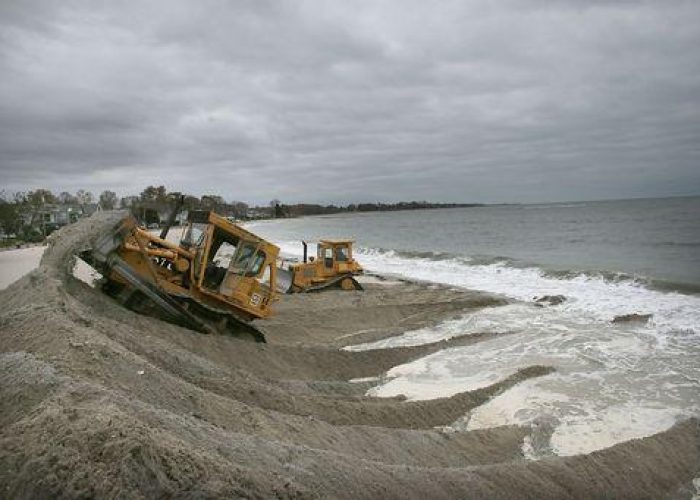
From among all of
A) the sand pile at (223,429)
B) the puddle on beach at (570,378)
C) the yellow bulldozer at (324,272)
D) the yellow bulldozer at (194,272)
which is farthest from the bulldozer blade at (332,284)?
the sand pile at (223,429)

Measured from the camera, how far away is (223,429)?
471 centimetres

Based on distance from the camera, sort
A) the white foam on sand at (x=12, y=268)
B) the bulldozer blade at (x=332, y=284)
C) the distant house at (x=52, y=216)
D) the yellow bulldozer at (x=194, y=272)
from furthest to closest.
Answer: the distant house at (x=52, y=216), the bulldozer blade at (x=332, y=284), the white foam on sand at (x=12, y=268), the yellow bulldozer at (x=194, y=272)

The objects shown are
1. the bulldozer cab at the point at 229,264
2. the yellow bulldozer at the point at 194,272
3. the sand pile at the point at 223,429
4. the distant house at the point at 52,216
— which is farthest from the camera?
the distant house at the point at 52,216

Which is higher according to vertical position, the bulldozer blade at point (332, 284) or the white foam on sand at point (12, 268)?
the white foam on sand at point (12, 268)

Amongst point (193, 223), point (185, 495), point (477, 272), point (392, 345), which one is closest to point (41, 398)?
point (185, 495)

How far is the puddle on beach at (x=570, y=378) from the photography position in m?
7.62

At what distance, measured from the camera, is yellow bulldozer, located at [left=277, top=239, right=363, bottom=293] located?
2136cm

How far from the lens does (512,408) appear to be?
8078mm

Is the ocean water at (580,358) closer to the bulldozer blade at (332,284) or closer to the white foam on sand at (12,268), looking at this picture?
the bulldozer blade at (332,284)

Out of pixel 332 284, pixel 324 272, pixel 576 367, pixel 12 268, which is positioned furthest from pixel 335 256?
pixel 12 268

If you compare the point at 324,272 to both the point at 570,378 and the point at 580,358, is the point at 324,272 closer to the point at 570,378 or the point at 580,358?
the point at 580,358

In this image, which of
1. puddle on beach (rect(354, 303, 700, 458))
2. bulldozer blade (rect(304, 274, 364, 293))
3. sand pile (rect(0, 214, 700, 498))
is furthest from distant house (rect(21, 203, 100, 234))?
puddle on beach (rect(354, 303, 700, 458))

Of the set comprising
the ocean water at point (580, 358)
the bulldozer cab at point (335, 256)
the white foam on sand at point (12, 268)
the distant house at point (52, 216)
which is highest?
the distant house at point (52, 216)

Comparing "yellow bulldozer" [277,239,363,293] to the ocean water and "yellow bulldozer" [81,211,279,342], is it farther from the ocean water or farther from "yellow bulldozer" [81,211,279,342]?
"yellow bulldozer" [81,211,279,342]
